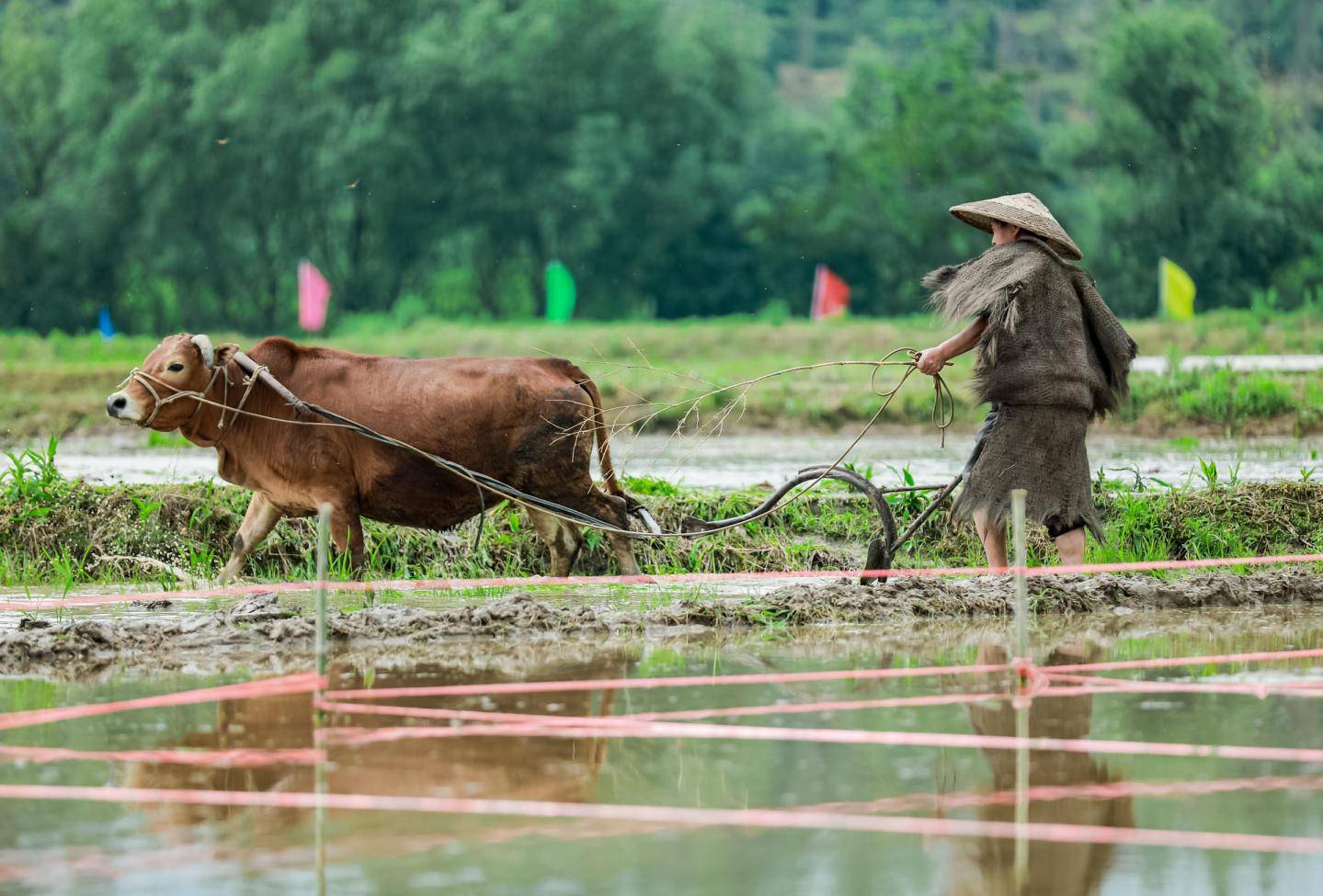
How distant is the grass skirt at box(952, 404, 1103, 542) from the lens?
7.75 m

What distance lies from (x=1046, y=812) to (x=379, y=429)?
4577mm

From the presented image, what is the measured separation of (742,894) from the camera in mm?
4094

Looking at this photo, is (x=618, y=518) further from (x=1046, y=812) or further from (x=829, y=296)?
(x=829, y=296)

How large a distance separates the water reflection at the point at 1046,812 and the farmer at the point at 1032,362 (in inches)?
67.9

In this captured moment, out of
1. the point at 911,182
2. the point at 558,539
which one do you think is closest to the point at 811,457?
the point at 558,539

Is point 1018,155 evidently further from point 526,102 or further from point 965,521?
point 965,521

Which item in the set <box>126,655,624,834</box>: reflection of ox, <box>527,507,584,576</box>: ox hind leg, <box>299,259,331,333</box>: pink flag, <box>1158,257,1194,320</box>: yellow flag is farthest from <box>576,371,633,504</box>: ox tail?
<box>299,259,331,333</box>: pink flag

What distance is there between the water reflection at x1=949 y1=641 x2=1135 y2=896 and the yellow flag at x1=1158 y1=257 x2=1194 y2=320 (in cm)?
3310

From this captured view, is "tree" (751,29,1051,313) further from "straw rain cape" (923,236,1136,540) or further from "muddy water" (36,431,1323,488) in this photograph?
"straw rain cape" (923,236,1136,540)

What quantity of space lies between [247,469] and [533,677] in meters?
2.50

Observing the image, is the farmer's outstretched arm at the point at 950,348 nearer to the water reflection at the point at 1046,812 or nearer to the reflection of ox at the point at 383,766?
the water reflection at the point at 1046,812

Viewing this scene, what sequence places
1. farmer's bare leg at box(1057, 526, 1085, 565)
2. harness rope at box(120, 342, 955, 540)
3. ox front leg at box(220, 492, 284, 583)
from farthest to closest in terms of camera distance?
1. ox front leg at box(220, 492, 284, 583)
2. harness rope at box(120, 342, 955, 540)
3. farmer's bare leg at box(1057, 526, 1085, 565)

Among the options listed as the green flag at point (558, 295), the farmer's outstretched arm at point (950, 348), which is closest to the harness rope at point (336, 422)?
the farmer's outstretched arm at point (950, 348)

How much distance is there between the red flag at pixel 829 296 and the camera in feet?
144
